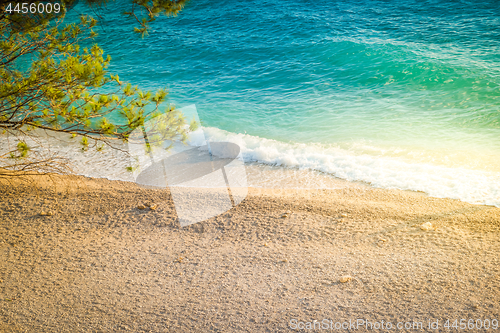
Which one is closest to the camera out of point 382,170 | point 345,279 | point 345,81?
point 345,279

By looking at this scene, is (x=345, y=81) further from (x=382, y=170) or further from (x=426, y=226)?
(x=426, y=226)

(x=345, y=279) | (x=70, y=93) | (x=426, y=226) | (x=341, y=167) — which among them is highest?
(x=70, y=93)

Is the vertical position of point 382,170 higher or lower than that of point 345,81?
lower

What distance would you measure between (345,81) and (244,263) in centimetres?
873

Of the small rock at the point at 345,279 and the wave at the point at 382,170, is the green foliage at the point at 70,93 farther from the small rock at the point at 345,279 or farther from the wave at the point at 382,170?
the wave at the point at 382,170

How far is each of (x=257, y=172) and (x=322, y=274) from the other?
322 centimetres

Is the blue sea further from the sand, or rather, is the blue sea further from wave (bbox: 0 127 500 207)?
the sand

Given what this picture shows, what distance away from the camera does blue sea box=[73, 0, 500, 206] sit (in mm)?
6188

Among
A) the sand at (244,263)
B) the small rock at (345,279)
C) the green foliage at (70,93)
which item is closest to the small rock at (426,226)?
the sand at (244,263)

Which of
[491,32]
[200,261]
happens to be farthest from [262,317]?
[491,32]

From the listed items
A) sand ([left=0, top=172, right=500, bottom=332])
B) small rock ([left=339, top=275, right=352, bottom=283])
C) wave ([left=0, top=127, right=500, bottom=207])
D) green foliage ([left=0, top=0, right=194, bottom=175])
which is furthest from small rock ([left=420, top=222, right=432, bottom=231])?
green foliage ([left=0, top=0, right=194, bottom=175])

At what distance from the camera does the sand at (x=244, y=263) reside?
2697mm

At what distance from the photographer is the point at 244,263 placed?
336cm

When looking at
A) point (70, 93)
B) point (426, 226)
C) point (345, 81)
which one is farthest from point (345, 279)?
point (345, 81)
